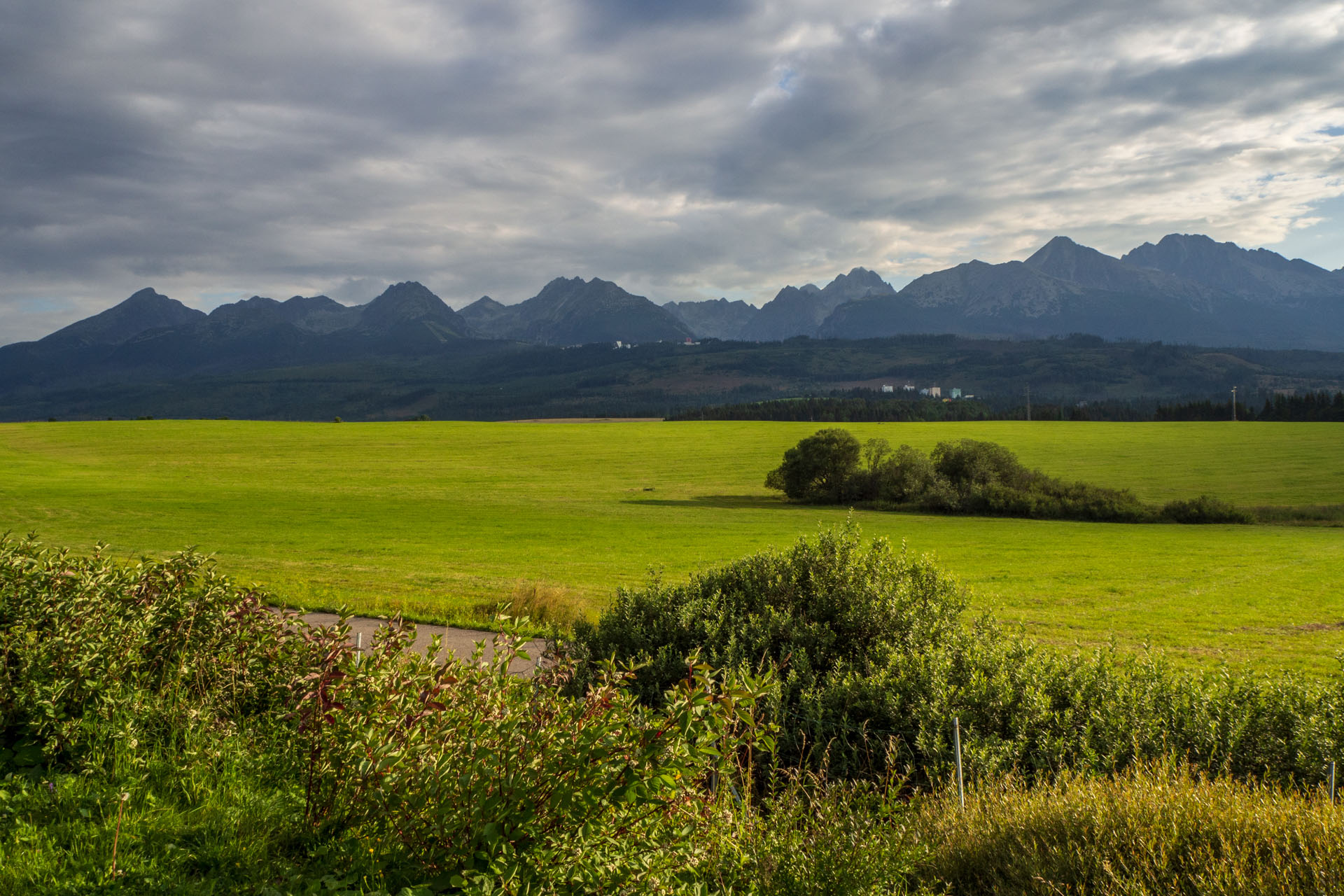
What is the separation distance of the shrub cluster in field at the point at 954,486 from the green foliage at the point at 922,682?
57.7 meters

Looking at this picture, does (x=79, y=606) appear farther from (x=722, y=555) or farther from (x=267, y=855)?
(x=722, y=555)

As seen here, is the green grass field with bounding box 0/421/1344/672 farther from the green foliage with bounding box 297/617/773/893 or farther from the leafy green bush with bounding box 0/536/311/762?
the green foliage with bounding box 297/617/773/893

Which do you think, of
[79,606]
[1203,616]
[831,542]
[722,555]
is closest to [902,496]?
[722,555]

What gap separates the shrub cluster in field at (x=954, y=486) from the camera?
6378 cm

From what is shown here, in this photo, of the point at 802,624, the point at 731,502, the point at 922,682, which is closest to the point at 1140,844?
the point at 922,682

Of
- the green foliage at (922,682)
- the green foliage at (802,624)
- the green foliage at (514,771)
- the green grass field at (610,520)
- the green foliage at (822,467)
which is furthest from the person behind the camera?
the green foliage at (822,467)

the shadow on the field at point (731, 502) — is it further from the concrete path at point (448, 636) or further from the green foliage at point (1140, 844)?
the green foliage at point (1140, 844)

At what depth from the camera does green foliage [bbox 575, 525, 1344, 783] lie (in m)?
8.45

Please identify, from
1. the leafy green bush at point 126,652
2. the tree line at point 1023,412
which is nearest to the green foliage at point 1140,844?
the leafy green bush at point 126,652

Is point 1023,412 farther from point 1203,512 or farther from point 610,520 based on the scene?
point 610,520

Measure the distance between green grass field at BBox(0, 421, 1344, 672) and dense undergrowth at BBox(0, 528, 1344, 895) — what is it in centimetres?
700

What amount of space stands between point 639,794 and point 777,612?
6097 millimetres

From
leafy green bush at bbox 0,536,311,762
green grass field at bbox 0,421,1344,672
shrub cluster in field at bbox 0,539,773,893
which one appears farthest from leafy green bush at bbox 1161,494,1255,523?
leafy green bush at bbox 0,536,311,762

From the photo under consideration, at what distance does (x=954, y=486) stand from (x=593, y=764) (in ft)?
219
